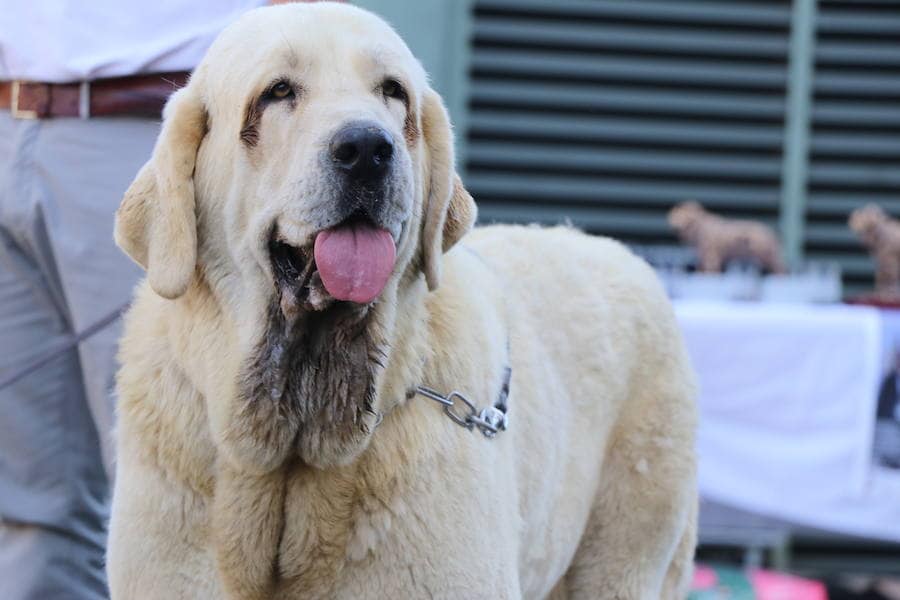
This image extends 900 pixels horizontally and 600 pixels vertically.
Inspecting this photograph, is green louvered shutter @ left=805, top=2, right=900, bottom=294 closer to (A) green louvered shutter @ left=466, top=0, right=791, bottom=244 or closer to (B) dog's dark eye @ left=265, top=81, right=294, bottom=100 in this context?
(A) green louvered shutter @ left=466, top=0, right=791, bottom=244

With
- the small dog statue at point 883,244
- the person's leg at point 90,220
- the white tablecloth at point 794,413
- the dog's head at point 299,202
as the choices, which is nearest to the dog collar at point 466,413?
the dog's head at point 299,202

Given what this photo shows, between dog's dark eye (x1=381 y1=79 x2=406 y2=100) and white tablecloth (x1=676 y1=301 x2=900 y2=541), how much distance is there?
3219 mm

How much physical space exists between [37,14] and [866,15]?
6269mm

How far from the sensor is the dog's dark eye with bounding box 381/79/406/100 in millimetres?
2684

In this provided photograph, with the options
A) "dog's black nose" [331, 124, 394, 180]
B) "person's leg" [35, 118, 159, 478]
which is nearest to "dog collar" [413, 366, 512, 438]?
"dog's black nose" [331, 124, 394, 180]

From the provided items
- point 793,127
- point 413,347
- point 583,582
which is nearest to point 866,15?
point 793,127

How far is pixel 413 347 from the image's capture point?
8.96 feet

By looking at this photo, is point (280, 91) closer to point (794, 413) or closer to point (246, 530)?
point (246, 530)

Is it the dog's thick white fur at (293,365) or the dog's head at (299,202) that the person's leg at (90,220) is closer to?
the dog's thick white fur at (293,365)

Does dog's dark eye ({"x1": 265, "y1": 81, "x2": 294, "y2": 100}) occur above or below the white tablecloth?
above

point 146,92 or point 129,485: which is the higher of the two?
point 146,92

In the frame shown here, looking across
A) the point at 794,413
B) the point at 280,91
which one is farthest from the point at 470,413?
the point at 794,413

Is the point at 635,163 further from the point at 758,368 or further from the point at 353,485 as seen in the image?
the point at 353,485

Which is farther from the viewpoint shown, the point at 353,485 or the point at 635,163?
the point at 635,163
